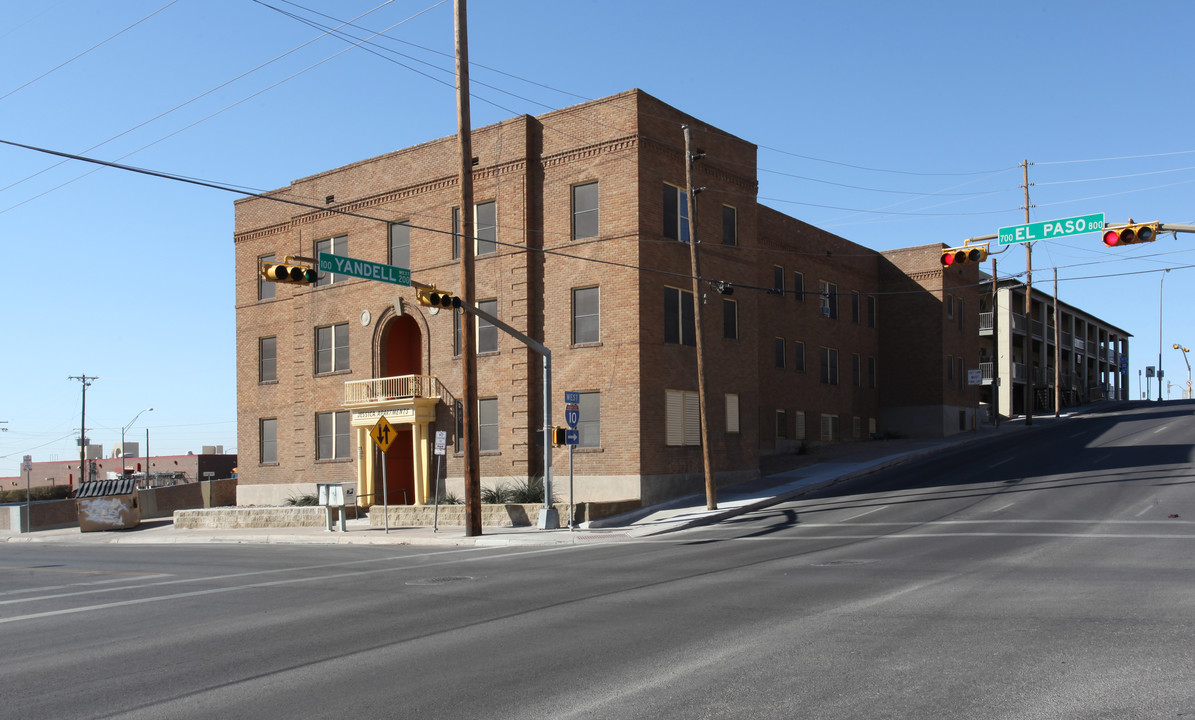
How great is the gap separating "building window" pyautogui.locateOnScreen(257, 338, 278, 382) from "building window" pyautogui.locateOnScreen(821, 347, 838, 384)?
2577 centimetres

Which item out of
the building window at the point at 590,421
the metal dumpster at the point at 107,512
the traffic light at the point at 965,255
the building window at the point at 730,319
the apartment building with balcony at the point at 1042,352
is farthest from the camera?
the apartment building with balcony at the point at 1042,352

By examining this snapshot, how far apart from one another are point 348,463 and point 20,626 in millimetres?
26118

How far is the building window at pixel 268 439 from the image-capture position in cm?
4156

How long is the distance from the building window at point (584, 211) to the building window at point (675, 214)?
2.40 meters

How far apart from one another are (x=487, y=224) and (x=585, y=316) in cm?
532

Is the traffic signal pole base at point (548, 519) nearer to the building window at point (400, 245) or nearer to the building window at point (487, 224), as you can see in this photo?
the building window at point (487, 224)

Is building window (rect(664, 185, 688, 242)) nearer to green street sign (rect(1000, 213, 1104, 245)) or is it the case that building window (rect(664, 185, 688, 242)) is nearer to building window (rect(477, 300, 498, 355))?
building window (rect(477, 300, 498, 355))

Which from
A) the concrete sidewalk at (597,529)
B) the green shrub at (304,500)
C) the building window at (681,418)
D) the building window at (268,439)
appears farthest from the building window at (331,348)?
the building window at (681,418)

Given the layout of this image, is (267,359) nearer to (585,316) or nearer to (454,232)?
(454,232)

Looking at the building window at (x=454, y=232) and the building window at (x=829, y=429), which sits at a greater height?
the building window at (x=454, y=232)

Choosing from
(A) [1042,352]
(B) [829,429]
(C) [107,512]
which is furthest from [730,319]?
(A) [1042,352]

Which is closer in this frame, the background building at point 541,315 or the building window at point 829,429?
the background building at point 541,315

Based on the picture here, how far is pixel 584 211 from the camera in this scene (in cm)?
3192

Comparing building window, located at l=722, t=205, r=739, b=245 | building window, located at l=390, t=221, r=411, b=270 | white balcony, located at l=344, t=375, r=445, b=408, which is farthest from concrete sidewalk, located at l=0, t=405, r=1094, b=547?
building window, located at l=390, t=221, r=411, b=270
